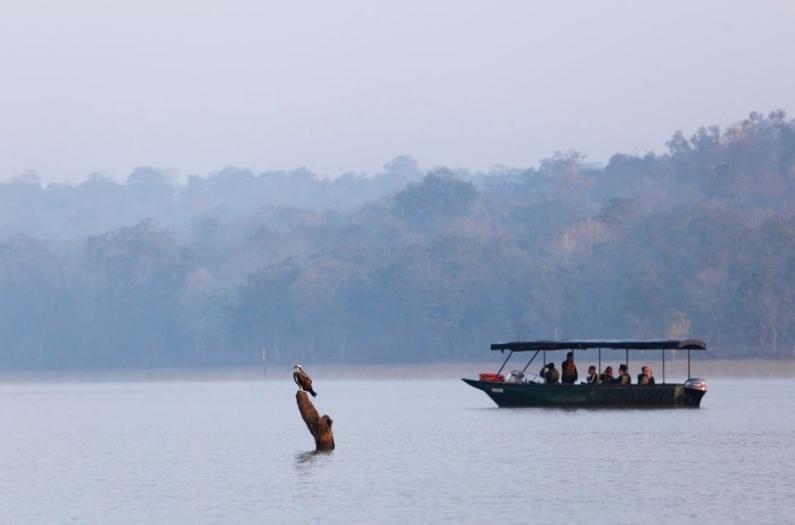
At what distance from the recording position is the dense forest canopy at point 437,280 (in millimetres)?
142625

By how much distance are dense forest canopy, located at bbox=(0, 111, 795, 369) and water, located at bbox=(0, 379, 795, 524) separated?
2179 inches

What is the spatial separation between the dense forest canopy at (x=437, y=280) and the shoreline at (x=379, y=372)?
177 centimetres

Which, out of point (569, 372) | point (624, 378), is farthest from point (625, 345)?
point (569, 372)

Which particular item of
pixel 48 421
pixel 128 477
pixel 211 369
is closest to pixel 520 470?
pixel 128 477

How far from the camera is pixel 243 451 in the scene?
2309 inches

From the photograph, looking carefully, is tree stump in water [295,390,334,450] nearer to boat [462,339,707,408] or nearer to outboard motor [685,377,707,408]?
boat [462,339,707,408]

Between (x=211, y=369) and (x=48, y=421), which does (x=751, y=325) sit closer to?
(x=211, y=369)

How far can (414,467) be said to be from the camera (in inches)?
1982

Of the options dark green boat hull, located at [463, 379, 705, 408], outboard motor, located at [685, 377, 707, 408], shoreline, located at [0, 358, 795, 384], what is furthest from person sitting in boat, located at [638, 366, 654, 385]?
shoreline, located at [0, 358, 795, 384]

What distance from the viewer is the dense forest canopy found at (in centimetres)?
14262

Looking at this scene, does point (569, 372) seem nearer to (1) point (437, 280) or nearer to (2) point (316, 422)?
(2) point (316, 422)

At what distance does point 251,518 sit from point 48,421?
47.6m

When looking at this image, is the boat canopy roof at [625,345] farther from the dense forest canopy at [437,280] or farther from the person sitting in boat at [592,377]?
the dense forest canopy at [437,280]

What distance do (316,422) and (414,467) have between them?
4527 millimetres
